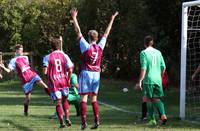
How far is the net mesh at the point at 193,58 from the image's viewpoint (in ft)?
60.2

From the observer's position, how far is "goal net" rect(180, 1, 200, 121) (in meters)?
16.0

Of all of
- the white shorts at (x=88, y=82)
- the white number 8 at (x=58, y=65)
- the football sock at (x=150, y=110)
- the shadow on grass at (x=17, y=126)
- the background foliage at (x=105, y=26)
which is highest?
the background foliage at (x=105, y=26)

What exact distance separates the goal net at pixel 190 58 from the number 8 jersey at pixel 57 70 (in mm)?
3906

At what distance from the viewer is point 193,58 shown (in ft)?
77.8

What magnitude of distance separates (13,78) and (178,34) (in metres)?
18.9

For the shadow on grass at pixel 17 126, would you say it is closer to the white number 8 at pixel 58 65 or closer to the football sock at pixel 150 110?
the white number 8 at pixel 58 65

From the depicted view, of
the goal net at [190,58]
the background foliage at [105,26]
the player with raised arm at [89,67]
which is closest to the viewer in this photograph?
the player with raised arm at [89,67]

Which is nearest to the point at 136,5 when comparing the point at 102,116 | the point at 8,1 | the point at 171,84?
the point at 171,84

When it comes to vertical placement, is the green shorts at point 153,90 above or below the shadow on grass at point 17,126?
above

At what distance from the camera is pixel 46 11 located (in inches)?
2003

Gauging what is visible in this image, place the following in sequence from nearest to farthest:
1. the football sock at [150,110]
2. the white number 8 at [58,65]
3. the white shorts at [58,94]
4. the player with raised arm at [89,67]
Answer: the player with raised arm at [89,67] < the white shorts at [58,94] < the white number 8 at [58,65] < the football sock at [150,110]

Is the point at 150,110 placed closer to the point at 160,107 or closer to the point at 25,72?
the point at 160,107

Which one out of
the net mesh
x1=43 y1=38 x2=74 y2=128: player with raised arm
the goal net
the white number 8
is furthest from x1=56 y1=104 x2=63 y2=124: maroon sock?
the net mesh

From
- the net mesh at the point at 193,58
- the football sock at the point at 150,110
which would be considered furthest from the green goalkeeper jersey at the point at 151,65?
the net mesh at the point at 193,58
